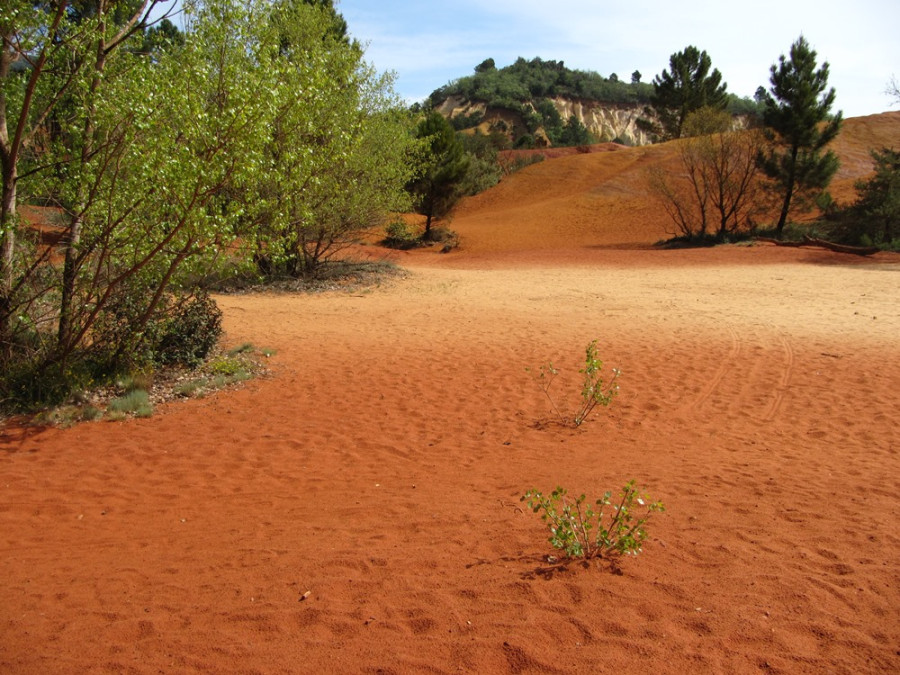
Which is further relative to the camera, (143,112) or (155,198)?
Result: (155,198)

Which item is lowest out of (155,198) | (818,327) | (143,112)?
(818,327)

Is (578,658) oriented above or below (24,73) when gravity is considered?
below

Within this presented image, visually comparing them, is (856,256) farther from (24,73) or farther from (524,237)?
(24,73)

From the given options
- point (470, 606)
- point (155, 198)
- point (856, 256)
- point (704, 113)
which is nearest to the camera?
point (470, 606)

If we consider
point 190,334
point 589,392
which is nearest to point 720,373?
point 589,392

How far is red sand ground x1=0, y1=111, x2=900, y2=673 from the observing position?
10.1 ft


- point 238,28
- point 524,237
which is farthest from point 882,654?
point 524,237

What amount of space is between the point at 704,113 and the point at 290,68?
24.1 m

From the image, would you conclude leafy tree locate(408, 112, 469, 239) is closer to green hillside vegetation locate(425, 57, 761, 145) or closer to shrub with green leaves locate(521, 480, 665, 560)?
shrub with green leaves locate(521, 480, 665, 560)

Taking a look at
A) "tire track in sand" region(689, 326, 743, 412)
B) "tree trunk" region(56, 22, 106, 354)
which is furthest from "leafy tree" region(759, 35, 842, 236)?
"tree trunk" region(56, 22, 106, 354)

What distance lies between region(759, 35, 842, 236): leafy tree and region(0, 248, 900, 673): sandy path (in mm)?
19950

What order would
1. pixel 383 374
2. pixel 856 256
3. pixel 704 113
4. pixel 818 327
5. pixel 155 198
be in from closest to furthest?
pixel 155 198, pixel 383 374, pixel 818 327, pixel 856 256, pixel 704 113

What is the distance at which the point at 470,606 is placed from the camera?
3348 mm

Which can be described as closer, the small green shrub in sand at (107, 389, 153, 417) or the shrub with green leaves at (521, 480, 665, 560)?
the shrub with green leaves at (521, 480, 665, 560)
